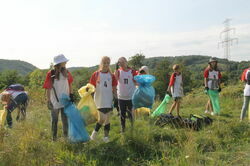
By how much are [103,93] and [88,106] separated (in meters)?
0.36

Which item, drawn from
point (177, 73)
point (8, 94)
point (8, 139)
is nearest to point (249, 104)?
point (177, 73)

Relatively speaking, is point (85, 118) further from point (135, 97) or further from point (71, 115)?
point (135, 97)

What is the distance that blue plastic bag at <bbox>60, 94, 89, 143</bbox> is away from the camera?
162 inches

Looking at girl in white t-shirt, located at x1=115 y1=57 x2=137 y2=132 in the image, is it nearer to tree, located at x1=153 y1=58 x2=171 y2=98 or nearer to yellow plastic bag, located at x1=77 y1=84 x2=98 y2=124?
yellow plastic bag, located at x1=77 y1=84 x2=98 y2=124

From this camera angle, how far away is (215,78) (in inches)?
292

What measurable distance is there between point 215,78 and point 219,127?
294 cm

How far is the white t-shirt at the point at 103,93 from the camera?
4.55 metres

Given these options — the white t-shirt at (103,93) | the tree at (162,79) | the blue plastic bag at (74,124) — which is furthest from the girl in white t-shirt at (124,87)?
the tree at (162,79)

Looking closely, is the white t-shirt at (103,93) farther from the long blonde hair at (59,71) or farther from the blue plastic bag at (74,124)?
the long blonde hair at (59,71)

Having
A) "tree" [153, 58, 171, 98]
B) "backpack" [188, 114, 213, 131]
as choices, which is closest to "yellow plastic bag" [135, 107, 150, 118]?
"backpack" [188, 114, 213, 131]

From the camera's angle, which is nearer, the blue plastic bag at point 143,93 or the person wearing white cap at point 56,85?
the person wearing white cap at point 56,85

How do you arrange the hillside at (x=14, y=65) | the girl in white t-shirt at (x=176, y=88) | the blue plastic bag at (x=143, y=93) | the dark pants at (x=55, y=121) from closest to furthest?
the dark pants at (x=55, y=121)
the blue plastic bag at (x=143, y=93)
the girl in white t-shirt at (x=176, y=88)
the hillside at (x=14, y=65)

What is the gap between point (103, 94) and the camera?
4.57m

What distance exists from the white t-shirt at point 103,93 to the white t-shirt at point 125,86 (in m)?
0.49
